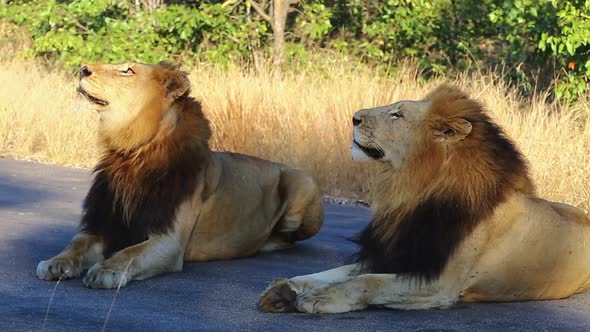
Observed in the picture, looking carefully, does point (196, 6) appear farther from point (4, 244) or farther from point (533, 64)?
point (4, 244)

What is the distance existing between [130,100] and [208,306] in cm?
158

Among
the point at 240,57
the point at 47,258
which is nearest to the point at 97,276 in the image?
the point at 47,258

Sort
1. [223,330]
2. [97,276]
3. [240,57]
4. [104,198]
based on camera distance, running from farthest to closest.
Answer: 1. [240,57]
2. [104,198]
3. [97,276]
4. [223,330]

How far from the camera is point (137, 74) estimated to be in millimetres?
6754

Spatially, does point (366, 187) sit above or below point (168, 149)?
below

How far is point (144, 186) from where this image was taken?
6484 mm

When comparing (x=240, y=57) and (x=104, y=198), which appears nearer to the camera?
(x=104, y=198)

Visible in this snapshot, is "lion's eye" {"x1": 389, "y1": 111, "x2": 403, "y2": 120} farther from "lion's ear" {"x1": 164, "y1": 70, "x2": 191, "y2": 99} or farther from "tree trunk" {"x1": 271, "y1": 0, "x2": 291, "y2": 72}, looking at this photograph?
"tree trunk" {"x1": 271, "y1": 0, "x2": 291, "y2": 72}

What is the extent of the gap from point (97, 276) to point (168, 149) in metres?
0.98

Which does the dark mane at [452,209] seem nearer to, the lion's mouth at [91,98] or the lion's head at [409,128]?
the lion's head at [409,128]

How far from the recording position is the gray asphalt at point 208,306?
5164 millimetres

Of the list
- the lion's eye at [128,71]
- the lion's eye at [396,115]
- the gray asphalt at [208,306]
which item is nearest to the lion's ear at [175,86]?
the lion's eye at [128,71]

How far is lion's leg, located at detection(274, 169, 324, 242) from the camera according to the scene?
7.72 metres

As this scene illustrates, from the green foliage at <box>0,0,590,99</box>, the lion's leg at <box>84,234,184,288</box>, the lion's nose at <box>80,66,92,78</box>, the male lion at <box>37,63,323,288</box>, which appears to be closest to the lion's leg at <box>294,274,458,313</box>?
the lion's leg at <box>84,234,184,288</box>
